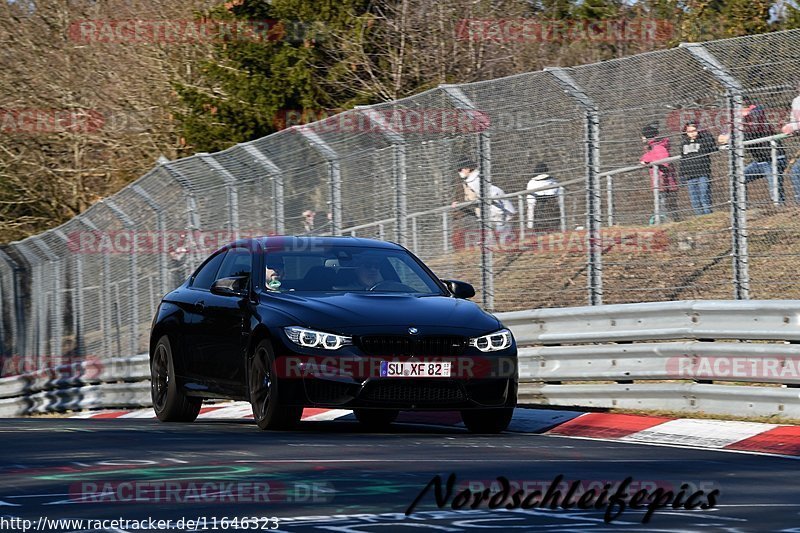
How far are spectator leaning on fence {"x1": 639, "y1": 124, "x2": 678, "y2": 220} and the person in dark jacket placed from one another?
0.41 ft

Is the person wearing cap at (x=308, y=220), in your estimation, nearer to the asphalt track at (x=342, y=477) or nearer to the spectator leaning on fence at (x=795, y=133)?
the asphalt track at (x=342, y=477)

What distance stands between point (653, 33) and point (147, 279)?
17.9m

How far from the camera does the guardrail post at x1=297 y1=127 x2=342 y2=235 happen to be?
1736cm

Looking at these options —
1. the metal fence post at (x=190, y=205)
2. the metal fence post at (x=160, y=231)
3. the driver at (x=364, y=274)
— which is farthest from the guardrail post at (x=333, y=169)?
the driver at (x=364, y=274)

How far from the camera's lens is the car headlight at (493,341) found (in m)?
11.1

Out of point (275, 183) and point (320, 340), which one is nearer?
point (320, 340)

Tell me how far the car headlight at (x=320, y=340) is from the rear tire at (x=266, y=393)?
254 millimetres

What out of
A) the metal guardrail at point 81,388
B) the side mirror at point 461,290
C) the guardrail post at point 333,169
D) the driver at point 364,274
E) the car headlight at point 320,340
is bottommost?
the metal guardrail at point 81,388

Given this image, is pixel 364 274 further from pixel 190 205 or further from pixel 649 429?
pixel 190 205

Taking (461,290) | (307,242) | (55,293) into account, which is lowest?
A: (55,293)

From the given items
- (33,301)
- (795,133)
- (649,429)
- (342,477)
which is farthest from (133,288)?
(342,477)

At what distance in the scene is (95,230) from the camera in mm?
22719

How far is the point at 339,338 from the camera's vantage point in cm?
1084

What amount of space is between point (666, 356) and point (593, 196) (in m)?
1.79
